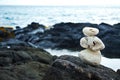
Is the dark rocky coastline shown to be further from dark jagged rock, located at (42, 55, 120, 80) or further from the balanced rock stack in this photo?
the balanced rock stack

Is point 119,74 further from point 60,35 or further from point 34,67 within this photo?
point 60,35

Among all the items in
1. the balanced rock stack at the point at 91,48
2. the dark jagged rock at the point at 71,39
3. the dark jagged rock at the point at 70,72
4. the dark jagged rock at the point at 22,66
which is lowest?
the dark jagged rock at the point at 71,39

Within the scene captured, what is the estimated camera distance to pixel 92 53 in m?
6.96

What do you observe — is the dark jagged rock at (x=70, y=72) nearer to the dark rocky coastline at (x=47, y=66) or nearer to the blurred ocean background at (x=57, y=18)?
the dark rocky coastline at (x=47, y=66)

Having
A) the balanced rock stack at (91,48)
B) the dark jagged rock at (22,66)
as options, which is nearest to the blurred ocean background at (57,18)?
the dark jagged rock at (22,66)

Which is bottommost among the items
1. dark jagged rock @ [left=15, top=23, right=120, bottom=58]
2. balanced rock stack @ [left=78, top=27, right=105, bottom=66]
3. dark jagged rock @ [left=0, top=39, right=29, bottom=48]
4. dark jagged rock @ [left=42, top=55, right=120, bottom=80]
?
dark jagged rock @ [left=15, top=23, right=120, bottom=58]

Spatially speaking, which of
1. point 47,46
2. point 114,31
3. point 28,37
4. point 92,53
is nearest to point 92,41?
point 92,53

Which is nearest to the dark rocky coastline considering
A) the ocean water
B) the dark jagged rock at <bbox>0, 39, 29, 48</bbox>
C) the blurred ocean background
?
the blurred ocean background

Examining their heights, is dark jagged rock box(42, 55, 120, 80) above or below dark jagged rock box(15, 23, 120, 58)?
above

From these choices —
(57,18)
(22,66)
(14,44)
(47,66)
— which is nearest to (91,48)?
(22,66)

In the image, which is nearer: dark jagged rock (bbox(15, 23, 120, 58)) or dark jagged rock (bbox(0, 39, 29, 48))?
dark jagged rock (bbox(0, 39, 29, 48))

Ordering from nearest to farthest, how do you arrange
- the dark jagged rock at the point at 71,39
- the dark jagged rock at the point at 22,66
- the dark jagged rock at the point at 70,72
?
the dark jagged rock at the point at 70,72 < the dark jagged rock at the point at 22,66 < the dark jagged rock at the point at 71,39

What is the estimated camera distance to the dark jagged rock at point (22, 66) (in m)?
8.14

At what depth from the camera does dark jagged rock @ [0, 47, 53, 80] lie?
8.14 m
